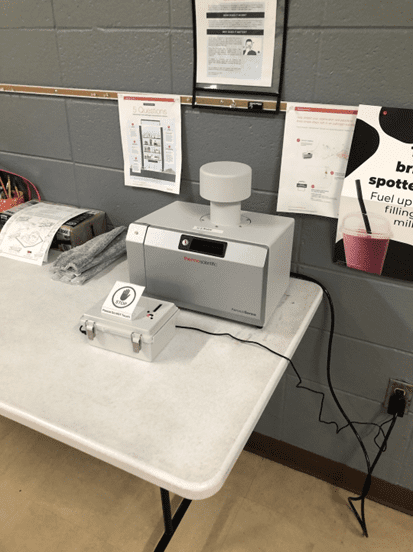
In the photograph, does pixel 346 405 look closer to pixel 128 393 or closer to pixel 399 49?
pixel 128 393

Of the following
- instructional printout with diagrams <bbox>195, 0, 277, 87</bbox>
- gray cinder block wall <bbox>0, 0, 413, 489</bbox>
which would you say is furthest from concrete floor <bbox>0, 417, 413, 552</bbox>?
instructional printout with diagrams <bbox>195, 0, 277, 87</bbox>

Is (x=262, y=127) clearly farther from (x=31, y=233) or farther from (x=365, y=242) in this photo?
(x=31, y=233)

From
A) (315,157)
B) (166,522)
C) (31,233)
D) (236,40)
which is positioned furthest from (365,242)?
(31,233)

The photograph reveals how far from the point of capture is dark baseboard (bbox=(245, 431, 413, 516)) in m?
1.64

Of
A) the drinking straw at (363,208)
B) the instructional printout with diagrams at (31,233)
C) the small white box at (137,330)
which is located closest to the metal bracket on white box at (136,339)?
the small white box at (137,330)

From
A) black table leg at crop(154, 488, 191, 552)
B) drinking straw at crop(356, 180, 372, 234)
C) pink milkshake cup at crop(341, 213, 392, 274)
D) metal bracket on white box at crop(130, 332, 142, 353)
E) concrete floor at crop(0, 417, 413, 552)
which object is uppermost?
drinking straw at crop(356, 180, 372, 234)

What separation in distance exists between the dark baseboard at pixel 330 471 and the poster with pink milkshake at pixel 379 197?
89 cm

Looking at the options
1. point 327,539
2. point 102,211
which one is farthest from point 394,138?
point 327,539

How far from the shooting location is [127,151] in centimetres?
154

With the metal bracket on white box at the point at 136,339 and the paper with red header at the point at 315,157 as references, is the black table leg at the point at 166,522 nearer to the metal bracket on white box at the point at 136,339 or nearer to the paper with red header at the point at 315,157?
the metal bracket on white box at the point at 136,339

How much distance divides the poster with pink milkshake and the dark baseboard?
34.9 inches

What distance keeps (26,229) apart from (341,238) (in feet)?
3.62

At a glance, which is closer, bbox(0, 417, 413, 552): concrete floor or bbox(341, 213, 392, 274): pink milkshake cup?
bbox(341, 213, 392, 274): pink milkshake cup

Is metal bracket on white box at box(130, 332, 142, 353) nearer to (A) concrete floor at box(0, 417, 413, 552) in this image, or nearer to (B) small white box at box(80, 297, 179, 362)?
(B) small white box at box(80, 297, 179, 362)
